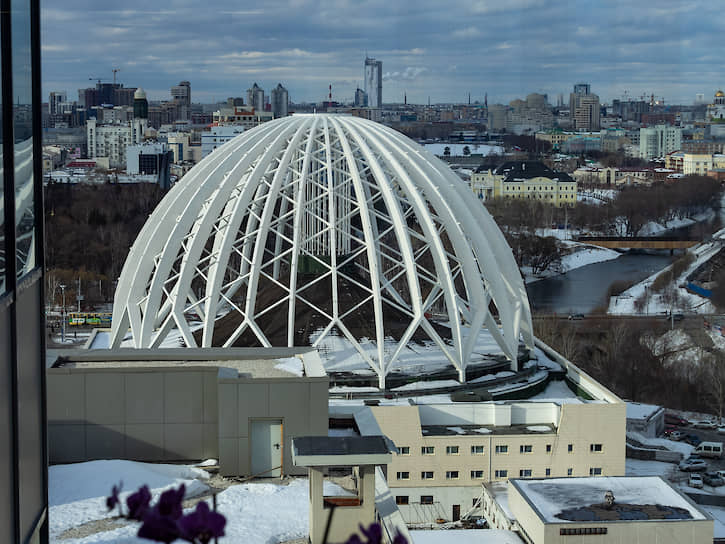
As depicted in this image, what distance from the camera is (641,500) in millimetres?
16047

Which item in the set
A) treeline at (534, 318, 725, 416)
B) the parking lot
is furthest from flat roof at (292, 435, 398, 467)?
treeline at (534, 318, 725, 416)

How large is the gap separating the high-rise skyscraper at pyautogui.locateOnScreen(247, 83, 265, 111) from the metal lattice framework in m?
120

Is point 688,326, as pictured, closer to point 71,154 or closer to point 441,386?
point 441,386

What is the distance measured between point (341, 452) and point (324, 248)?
46.0ft

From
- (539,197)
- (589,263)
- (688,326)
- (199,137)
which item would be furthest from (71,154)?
(688,326)

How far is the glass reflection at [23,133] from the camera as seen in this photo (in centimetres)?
518

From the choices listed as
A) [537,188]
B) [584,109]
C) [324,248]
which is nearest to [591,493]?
[324,248]

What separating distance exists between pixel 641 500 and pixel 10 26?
13.2 metres

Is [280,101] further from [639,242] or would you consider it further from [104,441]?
[104,441]

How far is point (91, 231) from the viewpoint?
6059 centimetres

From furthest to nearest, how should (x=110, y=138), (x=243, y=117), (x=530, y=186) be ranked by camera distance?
(x=243, y=117) < (x=110, y=138) < (x=530, y=186)

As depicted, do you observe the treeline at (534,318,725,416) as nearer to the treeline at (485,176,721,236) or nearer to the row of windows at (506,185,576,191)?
the treeline at (485,176,721,236)

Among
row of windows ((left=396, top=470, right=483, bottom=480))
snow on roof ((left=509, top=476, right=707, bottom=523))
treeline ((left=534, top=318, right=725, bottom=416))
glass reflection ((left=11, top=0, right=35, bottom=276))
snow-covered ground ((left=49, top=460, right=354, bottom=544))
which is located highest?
glass reflection ((left=11, top=0, right=35, bottom=276))

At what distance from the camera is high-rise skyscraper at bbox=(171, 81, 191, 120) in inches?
5217
